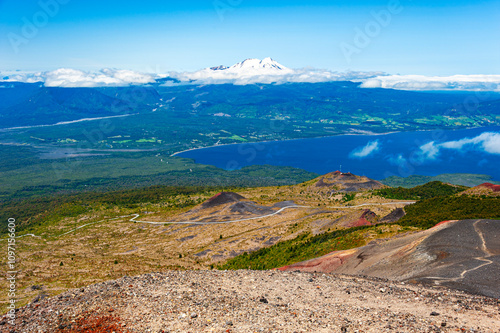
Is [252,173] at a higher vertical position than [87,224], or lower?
lower

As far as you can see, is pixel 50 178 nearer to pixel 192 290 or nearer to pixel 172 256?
pixel 172 256

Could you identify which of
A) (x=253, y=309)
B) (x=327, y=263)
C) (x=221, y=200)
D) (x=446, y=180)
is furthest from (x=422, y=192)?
(x=446, y=180)

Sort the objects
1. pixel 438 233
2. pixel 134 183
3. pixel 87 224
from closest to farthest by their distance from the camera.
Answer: pixel 438 233, pixel 87 224, pixel 134 183

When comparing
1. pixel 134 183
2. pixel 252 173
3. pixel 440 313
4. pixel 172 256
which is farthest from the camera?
pixel 252 173

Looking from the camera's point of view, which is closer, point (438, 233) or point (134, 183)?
point (438, 233)

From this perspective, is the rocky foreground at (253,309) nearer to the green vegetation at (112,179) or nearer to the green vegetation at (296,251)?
the green vegetation at (296,251)

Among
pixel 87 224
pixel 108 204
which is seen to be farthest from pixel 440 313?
pixel 108 204

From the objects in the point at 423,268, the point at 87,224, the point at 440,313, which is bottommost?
the point at 87,224

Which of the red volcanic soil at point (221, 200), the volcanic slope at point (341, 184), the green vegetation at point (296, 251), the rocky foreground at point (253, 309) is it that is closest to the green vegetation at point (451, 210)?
the green vegetation at point (296, 251)
